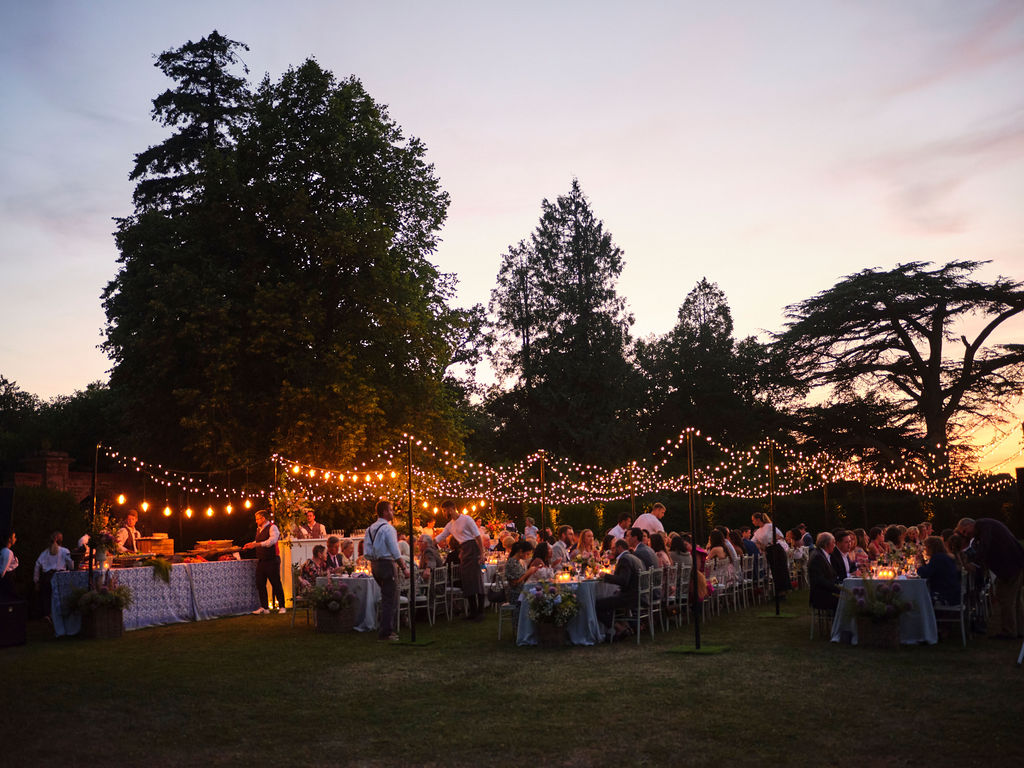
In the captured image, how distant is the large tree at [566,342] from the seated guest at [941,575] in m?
29.1

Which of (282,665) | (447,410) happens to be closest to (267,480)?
(447,410)

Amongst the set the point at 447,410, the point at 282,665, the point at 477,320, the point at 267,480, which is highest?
the point at 477,320

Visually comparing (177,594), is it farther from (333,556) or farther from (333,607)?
(333,607)

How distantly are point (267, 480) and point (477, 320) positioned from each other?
1851 centimetres

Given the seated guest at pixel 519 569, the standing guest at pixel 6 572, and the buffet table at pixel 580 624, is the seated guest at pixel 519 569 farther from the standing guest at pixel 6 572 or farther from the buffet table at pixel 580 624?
the standing guest at pixel 6 572

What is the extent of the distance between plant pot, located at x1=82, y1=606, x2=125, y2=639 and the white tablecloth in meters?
9.62

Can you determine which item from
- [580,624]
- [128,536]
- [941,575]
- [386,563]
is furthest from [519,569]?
[128,536]

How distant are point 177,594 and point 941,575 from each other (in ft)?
36.6

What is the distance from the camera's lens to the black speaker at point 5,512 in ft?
44.7

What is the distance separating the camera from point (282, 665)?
33.3ft

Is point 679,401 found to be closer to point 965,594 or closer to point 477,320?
point 477,320

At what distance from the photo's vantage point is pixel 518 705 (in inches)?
299

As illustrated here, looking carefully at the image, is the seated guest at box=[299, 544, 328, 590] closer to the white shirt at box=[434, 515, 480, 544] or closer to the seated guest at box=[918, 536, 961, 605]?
the white shirt at box=[434, 515, 480, 544]

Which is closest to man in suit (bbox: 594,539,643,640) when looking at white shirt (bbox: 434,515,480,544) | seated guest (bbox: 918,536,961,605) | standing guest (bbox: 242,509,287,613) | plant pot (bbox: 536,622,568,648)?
plant pot (bbox: 536,622,568,648)
